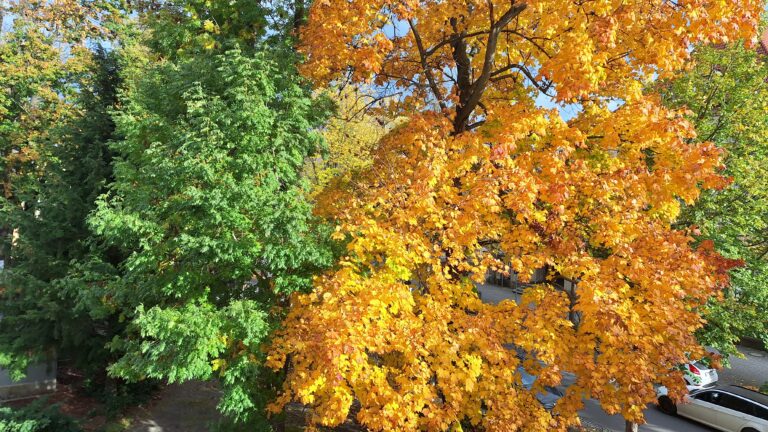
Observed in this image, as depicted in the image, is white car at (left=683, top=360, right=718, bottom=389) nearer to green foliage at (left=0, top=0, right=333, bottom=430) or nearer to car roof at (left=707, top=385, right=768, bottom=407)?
car roof at (left=707, top=385, right=768, bottom=407)

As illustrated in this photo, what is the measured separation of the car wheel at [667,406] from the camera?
1362 centimetres

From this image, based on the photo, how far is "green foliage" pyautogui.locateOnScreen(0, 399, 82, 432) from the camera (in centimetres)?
761

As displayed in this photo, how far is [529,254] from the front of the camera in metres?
7.51

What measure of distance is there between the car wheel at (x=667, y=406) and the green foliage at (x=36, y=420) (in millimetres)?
16675

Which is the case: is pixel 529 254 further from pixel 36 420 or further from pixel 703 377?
pixel 703 377

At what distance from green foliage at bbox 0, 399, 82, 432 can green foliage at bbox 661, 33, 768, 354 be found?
13.6 m

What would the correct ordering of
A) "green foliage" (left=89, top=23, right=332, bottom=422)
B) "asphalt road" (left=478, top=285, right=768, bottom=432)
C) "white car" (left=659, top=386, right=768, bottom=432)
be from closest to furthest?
"green foliage" (left=89, top=23, right=332, bottom=422), "white car" (left=659, top=386, right=768, bottom=432), "asphalt road" (left=478, top=285, right=768, bottom=432)

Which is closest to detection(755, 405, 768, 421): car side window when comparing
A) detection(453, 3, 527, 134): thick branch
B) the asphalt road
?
the asphalt road

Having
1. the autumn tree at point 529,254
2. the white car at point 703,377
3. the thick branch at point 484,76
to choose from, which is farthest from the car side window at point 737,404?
the thick branch at point 484,76

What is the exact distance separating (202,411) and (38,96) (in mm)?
14364

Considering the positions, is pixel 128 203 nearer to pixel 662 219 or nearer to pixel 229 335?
pixel 229 335

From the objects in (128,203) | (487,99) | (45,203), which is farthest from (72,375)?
(487,99)

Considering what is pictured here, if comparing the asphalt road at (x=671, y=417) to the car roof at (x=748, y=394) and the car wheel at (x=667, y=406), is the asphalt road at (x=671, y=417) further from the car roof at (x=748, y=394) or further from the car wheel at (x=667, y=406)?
the car roof at (x=748, y=394)

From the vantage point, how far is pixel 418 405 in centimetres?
575
